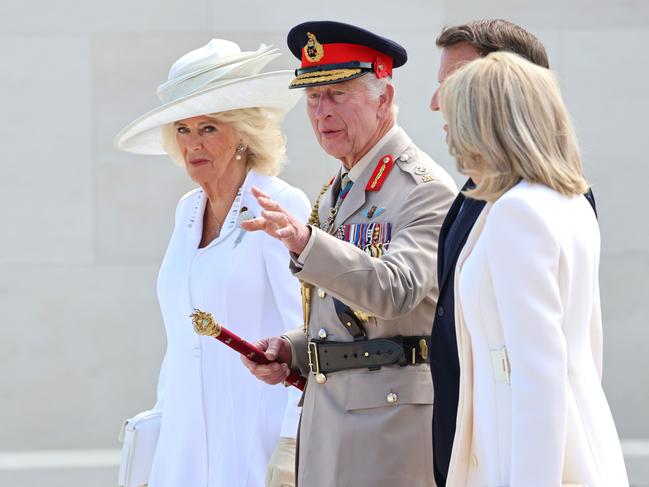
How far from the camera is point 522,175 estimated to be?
8.20 feet

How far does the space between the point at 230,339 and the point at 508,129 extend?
1.25 meters

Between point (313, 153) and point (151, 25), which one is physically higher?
point (151, 25)

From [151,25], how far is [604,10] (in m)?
2.02

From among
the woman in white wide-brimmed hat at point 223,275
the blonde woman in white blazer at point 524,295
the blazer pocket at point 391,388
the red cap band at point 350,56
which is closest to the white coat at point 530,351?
the blonde woman in white blazer at point 524,295

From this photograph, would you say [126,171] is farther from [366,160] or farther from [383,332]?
[383,332]

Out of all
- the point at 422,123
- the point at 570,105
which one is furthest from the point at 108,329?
the point at 570,105

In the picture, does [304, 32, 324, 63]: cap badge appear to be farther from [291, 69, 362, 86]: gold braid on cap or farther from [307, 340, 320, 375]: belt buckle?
[307, 340, 320, 375]: belt buckle

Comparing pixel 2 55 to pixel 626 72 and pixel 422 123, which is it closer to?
pixel 422 123

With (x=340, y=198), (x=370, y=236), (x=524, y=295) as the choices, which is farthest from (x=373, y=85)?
(x=524, y=295)

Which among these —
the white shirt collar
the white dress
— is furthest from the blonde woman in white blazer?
the white dress

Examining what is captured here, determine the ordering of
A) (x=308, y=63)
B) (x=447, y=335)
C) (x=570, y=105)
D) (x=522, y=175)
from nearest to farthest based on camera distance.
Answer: (x=522, y=175)
(x=447, y=335)
(x=308, y=63)
(x=570, y=105)

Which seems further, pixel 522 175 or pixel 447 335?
pixel 447 335

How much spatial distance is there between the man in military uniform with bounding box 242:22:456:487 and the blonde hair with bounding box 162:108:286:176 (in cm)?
68

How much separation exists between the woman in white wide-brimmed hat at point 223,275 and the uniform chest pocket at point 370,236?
0.58m
